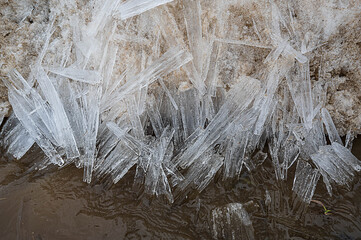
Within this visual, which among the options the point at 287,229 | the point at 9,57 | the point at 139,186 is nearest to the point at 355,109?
the point at 287,229

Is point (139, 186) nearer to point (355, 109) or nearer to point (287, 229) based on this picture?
point (287, 229)

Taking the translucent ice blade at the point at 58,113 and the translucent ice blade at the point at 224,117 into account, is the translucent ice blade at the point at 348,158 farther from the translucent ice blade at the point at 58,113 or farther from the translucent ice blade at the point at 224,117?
the translucent ice blade at the point at 58,113

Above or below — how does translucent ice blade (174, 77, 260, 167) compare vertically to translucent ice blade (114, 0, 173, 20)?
below

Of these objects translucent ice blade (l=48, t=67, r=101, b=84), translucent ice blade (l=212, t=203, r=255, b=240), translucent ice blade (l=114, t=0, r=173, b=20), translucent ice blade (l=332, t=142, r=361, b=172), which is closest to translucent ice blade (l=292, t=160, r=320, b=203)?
translucent ice blade (l=332, t=142, r=361, b=172)

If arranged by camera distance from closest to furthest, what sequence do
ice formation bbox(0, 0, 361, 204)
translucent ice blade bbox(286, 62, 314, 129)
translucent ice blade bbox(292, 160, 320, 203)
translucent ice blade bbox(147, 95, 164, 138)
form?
1. translucent ice blade bbox(292, 160, 320, 203)
2. ice formation bbox(0, 0, 361, 204)
3. translucent ice blade bbox(286, 62, 314, 129)
4. translucent ice blade bbox(147, 95, 164, 138)

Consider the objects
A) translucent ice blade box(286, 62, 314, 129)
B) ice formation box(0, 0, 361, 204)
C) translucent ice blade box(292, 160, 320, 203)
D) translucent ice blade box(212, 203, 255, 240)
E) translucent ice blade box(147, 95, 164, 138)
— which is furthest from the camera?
translucent ice blade box(147, 95, 164, 138)

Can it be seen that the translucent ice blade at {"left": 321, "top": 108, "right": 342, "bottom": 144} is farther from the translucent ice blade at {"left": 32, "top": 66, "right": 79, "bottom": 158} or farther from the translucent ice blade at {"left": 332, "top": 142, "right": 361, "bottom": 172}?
the translucent ice blade at {"left": 32, "top": 66, "right": 79, "bottom": 158}

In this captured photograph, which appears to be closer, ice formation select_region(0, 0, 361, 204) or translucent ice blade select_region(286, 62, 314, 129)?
ice formation select_region(0, 0, 361, 204)
